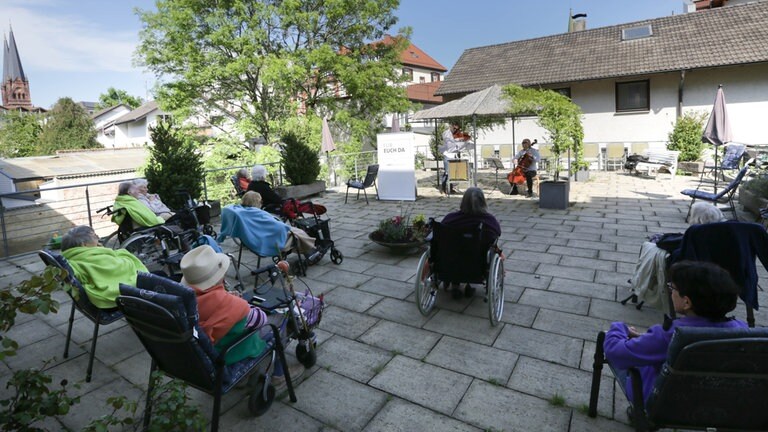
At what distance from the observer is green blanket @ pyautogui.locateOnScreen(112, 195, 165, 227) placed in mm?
5195

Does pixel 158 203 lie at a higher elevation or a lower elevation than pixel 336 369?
higher

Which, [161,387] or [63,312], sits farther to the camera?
[63,312]

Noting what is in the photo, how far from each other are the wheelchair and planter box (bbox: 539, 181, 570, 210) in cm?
509

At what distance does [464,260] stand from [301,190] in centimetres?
740

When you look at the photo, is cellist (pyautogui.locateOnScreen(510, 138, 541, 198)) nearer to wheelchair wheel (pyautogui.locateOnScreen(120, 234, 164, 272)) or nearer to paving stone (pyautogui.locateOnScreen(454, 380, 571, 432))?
wheelchair wheel (pyautogui.locateOnScreen(120, 234, 164, 272))

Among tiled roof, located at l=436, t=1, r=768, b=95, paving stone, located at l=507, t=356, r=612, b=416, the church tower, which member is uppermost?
the church tower

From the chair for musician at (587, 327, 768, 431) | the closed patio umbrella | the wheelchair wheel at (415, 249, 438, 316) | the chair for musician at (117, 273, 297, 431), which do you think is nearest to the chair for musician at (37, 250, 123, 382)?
the chair for musician at (117, 273, 297, 431)

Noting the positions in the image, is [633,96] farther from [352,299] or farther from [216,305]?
[216,305]

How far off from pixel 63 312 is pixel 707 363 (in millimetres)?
4910

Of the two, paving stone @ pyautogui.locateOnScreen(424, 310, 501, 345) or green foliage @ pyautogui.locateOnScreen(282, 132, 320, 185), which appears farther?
green foliage @ pyautogui.locateOnScreen(282, 132, 320, 185)

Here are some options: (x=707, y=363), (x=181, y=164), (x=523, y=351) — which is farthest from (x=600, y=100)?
(x=707, y=363)

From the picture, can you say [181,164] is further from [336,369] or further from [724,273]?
[724,273]

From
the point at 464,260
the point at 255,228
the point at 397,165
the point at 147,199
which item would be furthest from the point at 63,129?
the point at 464,260

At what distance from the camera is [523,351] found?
3.05 m
